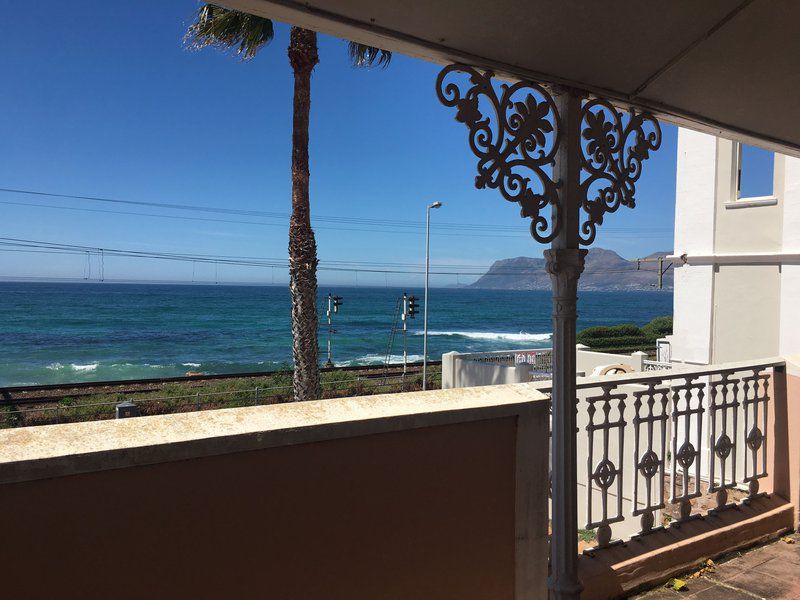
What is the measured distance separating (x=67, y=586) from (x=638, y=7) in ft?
7.63

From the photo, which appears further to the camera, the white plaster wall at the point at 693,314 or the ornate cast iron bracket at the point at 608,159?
the white plaster wall at the point at 693,314

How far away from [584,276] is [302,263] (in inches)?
6261

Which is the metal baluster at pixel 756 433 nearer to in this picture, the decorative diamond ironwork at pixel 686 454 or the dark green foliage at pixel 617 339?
the decorative diamond ironwork at pixel 686 454

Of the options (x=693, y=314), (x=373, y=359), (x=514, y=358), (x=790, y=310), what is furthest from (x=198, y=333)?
(x=790, y=310)

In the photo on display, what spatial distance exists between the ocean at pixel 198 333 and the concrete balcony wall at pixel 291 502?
27142 mm

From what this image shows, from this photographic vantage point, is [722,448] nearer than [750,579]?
No

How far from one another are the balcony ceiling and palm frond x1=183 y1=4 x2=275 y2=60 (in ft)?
30.0

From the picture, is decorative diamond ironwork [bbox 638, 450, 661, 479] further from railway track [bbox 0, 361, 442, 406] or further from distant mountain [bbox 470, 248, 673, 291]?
distant mountain [bbox 470, 248, 673, 291]

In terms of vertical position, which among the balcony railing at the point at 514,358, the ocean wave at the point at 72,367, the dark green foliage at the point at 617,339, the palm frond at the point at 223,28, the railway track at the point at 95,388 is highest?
the palm frond at the point at 223,28

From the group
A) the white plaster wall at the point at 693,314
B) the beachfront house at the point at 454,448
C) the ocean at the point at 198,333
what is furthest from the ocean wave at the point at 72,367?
the beachfront house at the point at 454,448

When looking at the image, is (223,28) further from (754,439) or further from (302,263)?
(754,439)

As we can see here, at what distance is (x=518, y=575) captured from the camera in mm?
2084

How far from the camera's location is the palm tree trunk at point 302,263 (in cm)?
1029

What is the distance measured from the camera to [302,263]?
409 inches
